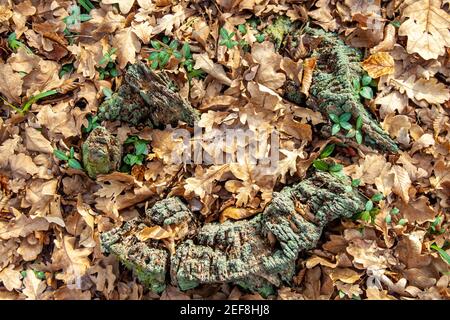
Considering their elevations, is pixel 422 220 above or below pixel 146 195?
above

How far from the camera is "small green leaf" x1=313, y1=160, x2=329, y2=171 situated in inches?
110

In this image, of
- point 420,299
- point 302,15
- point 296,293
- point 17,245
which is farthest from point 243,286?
point 302,15

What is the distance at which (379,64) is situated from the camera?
9.47 feet

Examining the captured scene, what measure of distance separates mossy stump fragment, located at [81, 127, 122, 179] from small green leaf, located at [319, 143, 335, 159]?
128cm

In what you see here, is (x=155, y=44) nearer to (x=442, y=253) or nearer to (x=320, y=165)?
(x=320, y=165)

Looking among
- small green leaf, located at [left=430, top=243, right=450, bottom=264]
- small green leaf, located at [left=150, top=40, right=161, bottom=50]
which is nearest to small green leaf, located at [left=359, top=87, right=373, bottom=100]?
small green leaf, located at [left=430, top=243, right=450, bottom=264]

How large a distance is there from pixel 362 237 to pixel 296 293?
524 mm

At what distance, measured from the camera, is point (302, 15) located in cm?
303

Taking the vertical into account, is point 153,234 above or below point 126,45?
below

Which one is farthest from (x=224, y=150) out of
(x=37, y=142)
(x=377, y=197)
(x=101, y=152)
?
(x=37, y=142)

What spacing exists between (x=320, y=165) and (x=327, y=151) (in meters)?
0.12

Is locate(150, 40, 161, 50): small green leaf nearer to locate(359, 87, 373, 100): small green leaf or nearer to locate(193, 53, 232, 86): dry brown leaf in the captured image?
locate(193, 53, 232, 86): dry brown leaf

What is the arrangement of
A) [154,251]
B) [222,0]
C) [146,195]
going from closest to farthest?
[154,251] < [146,195] < [222,0]

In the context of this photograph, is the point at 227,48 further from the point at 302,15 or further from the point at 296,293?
the point at 296,293
